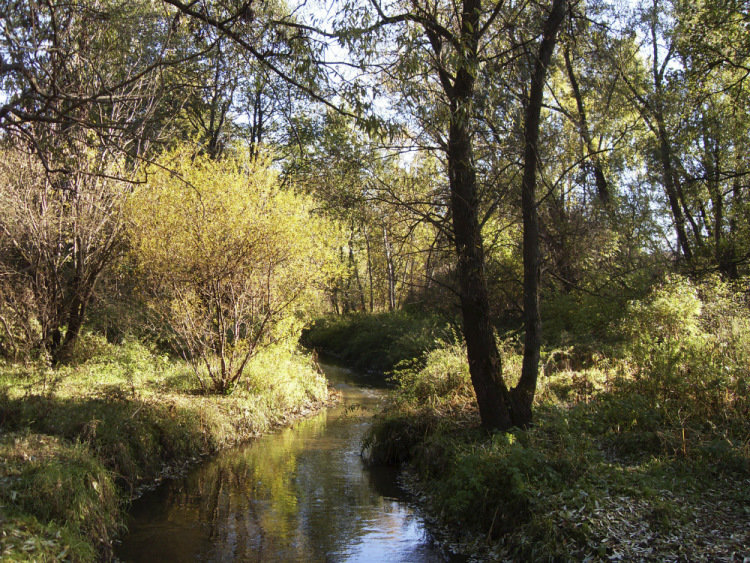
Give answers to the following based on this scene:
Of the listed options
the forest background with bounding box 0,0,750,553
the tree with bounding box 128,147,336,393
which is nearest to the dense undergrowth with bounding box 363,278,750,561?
the forest background with bounding box 0,0,750,553

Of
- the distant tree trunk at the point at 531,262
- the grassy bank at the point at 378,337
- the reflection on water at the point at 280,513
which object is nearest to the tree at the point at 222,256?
the reflection on water at the point at 280,513

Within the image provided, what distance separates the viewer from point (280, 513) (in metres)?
7.35

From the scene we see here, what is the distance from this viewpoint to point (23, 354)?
38.2 feet

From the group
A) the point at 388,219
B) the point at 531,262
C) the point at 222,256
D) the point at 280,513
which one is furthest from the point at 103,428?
the point at 531,262

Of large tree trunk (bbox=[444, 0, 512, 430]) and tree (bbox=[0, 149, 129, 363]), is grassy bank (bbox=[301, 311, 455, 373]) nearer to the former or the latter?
large tree trunk (bbox=[444, 0, 512, 430])

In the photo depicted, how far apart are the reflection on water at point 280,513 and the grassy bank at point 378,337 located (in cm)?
812

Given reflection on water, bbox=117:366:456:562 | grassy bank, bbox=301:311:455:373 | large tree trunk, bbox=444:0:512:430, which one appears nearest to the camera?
reflection on water, bbox=117:366:456:562

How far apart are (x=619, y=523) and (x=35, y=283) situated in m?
11.4

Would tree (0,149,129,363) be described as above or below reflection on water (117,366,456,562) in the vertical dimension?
above

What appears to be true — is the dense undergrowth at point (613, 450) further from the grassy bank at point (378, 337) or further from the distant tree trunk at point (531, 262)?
the grassy bank at point (378, 337)

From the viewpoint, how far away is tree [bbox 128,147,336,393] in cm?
1102

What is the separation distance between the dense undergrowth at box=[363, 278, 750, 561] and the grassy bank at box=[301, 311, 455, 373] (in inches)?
287

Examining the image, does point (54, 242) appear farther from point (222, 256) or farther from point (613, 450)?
point (613, 450)

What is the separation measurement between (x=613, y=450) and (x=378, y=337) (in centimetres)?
1691
